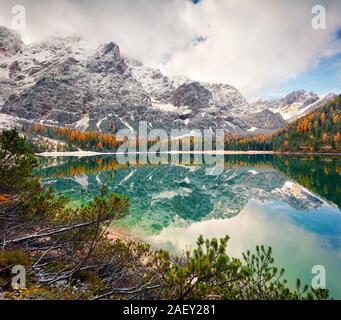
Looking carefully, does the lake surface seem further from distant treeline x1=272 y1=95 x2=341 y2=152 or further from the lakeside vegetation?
distant treeline x1=272 y1=95 x2=341 y2=152

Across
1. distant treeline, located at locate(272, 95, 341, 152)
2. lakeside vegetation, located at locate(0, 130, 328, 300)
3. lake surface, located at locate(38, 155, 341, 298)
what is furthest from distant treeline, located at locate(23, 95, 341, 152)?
lakeside vegetation, located at locate(0, 130, 328, 300)

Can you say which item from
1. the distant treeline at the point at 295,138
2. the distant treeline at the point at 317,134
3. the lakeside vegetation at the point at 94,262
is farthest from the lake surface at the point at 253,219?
the distant treeline at the point at 295,138

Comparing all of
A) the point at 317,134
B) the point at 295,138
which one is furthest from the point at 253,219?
the point at 295,138

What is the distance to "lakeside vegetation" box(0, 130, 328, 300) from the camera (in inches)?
266

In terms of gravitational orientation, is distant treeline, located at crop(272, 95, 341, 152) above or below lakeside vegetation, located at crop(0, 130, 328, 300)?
above

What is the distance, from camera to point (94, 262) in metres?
10.8

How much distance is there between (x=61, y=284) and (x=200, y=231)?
1662 centimetres

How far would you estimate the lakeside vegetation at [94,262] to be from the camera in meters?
6.75

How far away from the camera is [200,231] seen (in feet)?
79.4

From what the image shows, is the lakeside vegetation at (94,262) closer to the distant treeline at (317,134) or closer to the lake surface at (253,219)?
the lake surface at (253,219)

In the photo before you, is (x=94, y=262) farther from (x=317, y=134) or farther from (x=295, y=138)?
(x=295, y=138)

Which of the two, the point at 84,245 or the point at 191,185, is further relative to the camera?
the point at 191,185

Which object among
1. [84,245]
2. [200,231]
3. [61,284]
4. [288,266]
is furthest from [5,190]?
[200,231]
